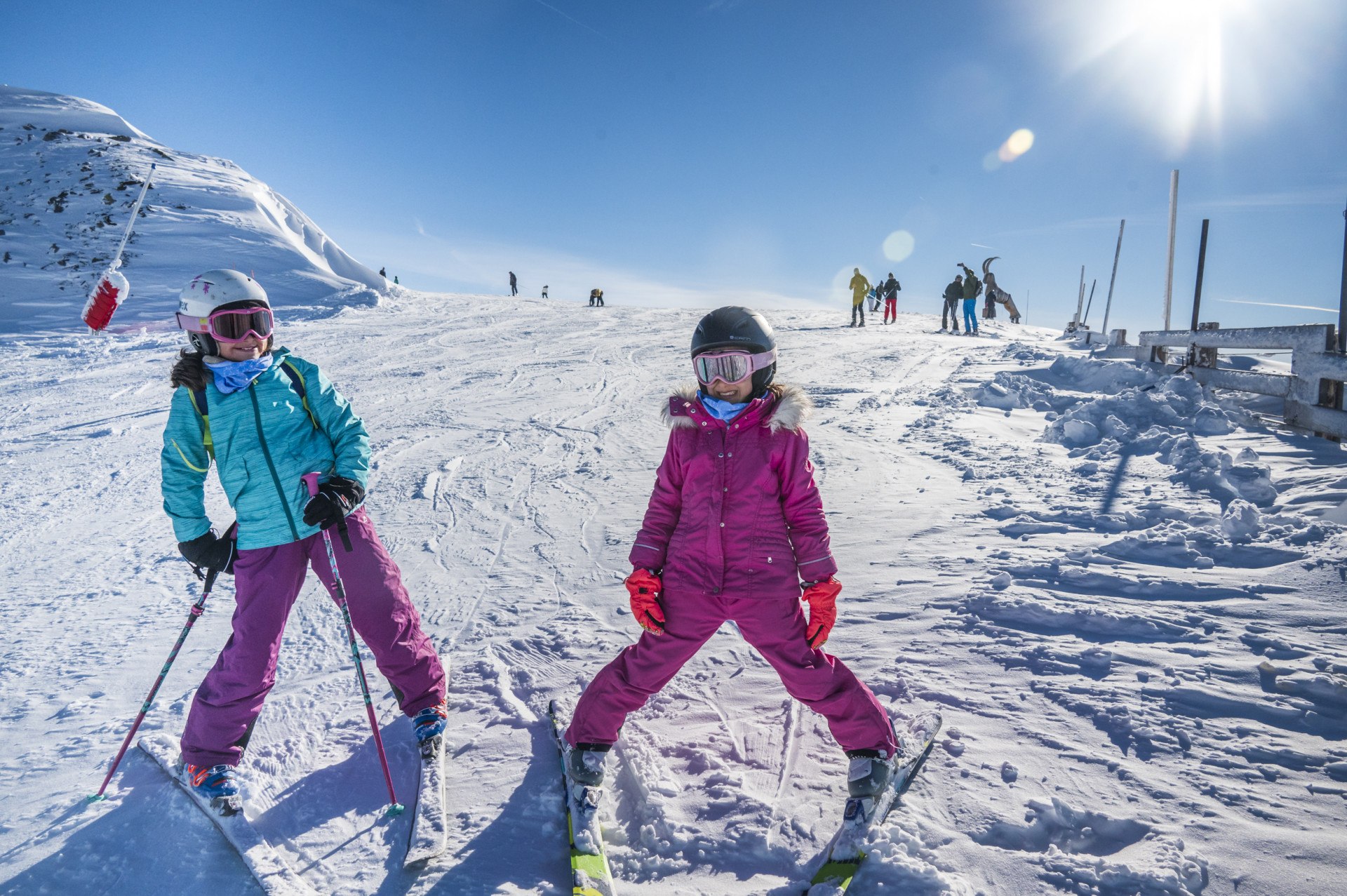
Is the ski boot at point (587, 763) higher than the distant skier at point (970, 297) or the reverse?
the reverse

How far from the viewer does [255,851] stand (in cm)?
199

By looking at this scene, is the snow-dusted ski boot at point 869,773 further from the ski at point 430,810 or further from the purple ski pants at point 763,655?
the ski at point 430,810

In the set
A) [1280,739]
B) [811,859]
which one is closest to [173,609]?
[811,859]

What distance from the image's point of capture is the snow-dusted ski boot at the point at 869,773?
80.1 inches

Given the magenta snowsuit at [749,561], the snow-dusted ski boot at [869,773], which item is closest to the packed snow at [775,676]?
the snow-dusted ski boot at [869,773]

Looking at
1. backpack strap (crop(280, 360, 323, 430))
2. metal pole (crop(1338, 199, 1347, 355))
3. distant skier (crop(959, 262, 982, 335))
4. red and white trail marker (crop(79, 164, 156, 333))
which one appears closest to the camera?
backpack strap (crop(280, 360, 323, 430))

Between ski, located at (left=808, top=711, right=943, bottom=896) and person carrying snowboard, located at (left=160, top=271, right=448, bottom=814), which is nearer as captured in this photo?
ski, located at (left=808, top=711, right=943, bottom=896)

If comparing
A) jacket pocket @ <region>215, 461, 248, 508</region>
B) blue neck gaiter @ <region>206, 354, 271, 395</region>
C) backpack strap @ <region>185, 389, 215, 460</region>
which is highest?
blue neck gaiter @ <region>206, 354, 271, 395</region>

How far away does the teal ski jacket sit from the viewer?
89.2 inches

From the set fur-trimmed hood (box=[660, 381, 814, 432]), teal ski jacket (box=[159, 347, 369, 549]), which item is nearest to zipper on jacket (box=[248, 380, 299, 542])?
teal ski jacket (box=[159, 347, 369, 549])

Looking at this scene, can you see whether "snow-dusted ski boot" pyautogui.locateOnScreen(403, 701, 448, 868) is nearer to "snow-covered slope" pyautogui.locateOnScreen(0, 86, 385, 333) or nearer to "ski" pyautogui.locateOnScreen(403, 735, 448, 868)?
"ski" pyautogui.locateOnScreen(403, 735, 448, 868)

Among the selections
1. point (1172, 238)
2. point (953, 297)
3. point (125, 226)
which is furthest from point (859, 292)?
point (125, 226)

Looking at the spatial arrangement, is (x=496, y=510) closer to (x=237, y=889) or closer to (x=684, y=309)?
(x=237, y=889)

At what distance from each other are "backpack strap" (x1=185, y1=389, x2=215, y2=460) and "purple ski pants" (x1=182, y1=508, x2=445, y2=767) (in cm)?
44
